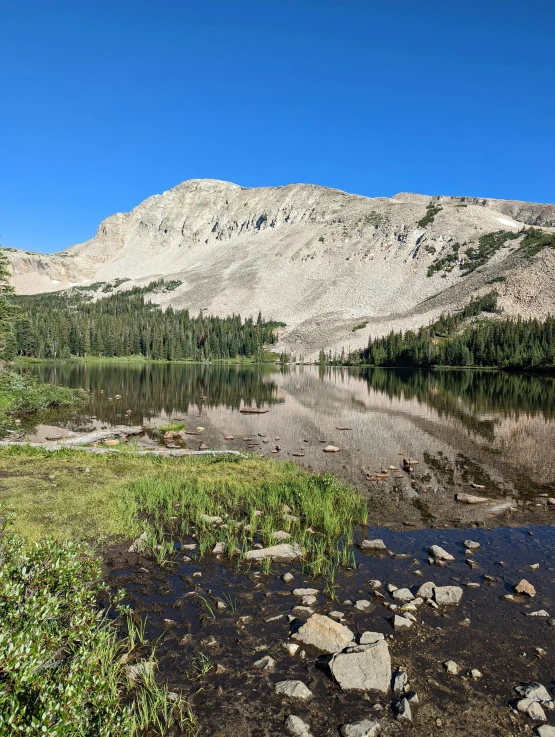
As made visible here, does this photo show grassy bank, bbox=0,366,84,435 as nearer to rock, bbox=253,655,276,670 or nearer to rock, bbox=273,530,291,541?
rock, bbox=273,530,291,541

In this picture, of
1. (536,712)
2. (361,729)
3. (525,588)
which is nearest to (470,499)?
(525,588)

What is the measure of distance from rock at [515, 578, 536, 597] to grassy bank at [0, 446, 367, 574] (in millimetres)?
4930

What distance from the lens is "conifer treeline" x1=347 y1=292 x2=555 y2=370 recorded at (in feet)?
477

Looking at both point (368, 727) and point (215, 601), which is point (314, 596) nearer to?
point (215, 601)

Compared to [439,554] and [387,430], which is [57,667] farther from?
[387,430]

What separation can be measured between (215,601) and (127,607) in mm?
2235

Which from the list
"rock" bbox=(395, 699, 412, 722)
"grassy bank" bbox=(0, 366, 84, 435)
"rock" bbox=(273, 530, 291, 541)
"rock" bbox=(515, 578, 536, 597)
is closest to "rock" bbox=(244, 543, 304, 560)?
"rock" bbox=(273, 530, 291, 541)

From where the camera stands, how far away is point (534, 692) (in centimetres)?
845

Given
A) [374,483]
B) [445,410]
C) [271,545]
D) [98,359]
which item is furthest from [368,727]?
[98,359]

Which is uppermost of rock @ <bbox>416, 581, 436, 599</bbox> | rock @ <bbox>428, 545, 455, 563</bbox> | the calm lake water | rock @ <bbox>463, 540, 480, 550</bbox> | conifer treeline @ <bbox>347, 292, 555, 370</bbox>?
conifer treeline @ <bbox>347, 292, 555, 370</bbox>

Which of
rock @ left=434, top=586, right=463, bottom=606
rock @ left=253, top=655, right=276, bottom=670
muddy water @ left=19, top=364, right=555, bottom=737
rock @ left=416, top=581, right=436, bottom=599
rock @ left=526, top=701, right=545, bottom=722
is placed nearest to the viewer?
rock @ left=526, top=701, right=545, bottom=722

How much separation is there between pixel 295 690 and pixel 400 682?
206 cm

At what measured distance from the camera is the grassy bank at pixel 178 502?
1515 centimetres

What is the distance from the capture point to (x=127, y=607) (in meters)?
10.5
